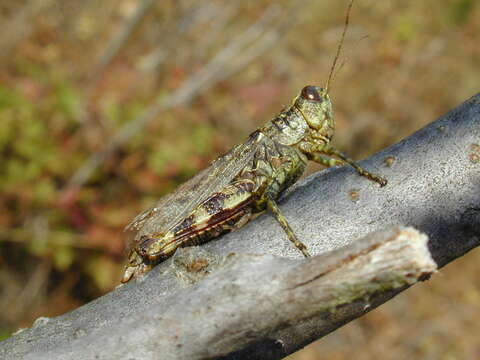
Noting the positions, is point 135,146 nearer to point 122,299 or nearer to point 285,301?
point 122,299

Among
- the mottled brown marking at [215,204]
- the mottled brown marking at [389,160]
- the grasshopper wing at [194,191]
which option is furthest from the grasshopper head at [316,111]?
the mottled brown marking at [389,160]

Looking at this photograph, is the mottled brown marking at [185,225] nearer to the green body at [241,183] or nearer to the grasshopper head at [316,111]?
the green body at [241,183]

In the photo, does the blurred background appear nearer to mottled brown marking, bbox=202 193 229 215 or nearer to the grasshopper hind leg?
mottled brown marking, bbox=202 193 229 215

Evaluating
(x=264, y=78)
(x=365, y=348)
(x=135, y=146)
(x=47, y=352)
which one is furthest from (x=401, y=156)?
(x=264, y=78)

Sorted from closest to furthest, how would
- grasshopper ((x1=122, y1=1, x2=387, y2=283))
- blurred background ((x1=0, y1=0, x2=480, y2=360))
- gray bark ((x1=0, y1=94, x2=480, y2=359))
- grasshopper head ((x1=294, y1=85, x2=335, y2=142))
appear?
gray bark ((x1=0, y1=94, x2=480, y2=359)), grasshopper ((x1=122, y1=1, x2=387, y2=283)), grasshopper head ((x1=294, y1=85, x2=335, y2=142)), blurred background ((x1=0, y1=0, x2=480, y2=360))

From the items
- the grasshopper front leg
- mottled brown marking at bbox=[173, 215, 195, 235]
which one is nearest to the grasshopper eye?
the grasshopper front leg

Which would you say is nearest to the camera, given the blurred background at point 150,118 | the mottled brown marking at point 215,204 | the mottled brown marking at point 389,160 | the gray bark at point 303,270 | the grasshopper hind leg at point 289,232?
the gray bark at point 303,270
